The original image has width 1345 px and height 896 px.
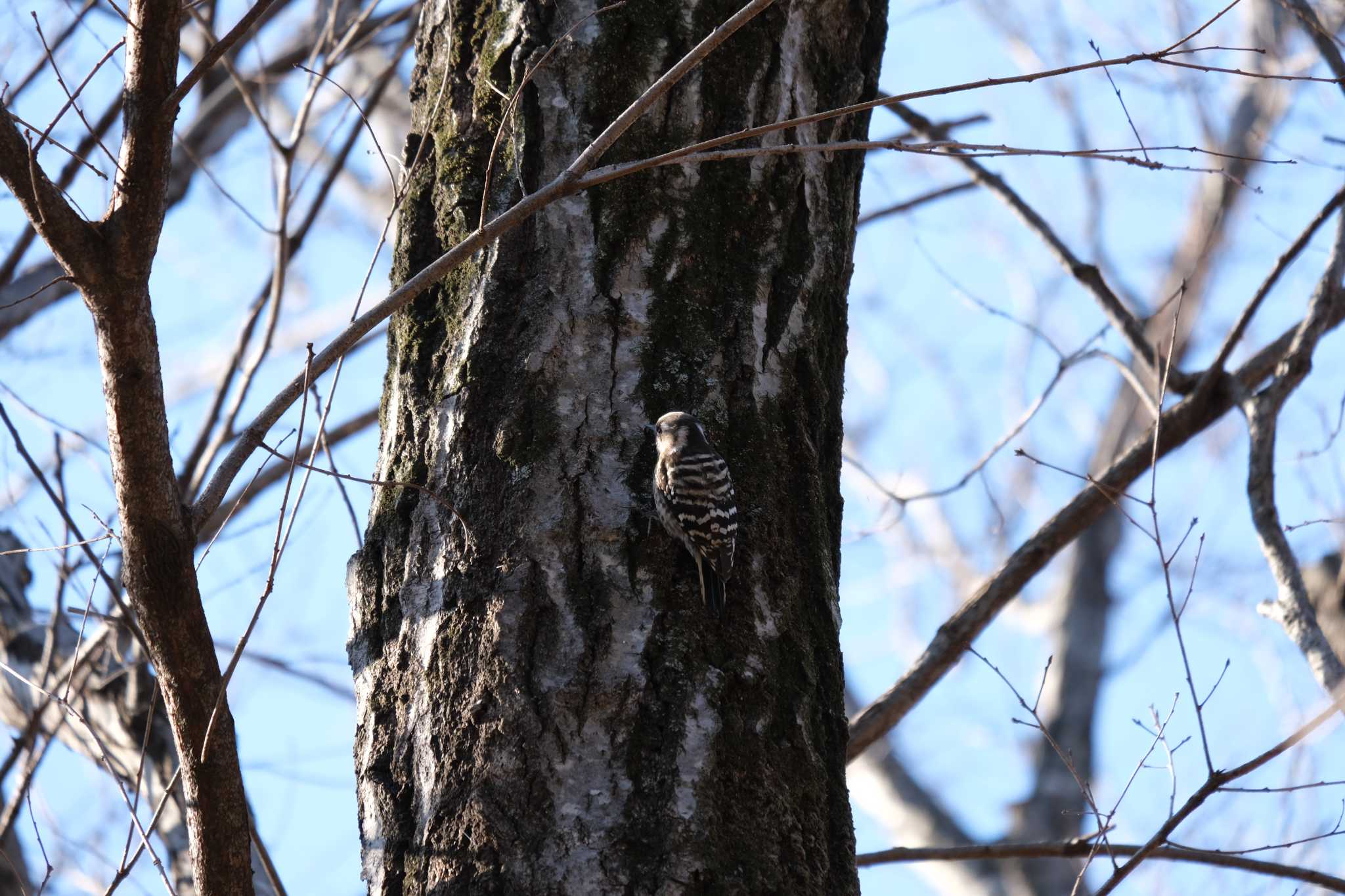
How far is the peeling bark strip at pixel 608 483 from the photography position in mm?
2082

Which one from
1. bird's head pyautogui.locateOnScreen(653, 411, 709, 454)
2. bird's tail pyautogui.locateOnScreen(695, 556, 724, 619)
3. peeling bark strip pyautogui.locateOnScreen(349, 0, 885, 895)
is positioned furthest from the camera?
bird's head pyautogui.locateOnScreen(653, 411, 709, 454)

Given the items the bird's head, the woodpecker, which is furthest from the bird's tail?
the bird's head

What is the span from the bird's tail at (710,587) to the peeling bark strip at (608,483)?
30 millimetres

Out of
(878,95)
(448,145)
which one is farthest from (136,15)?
(878,95)

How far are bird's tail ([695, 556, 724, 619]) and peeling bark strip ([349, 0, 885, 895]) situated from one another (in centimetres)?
3

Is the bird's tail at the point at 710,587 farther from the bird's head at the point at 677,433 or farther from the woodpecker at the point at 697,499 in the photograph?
the bird's head at the point at 677,433

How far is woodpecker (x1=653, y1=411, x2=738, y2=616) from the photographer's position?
233cm

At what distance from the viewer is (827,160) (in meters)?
2.85

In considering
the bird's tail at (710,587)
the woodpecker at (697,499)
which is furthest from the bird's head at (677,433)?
the bird's tail at (710,587)

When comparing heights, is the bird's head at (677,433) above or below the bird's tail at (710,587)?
above

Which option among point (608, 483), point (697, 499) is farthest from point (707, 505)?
point (608, 483)

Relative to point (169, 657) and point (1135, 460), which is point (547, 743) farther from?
point (1135, 460)

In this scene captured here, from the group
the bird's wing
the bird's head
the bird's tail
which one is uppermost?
the bird's head

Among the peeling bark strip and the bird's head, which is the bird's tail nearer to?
the peeling bark strip
